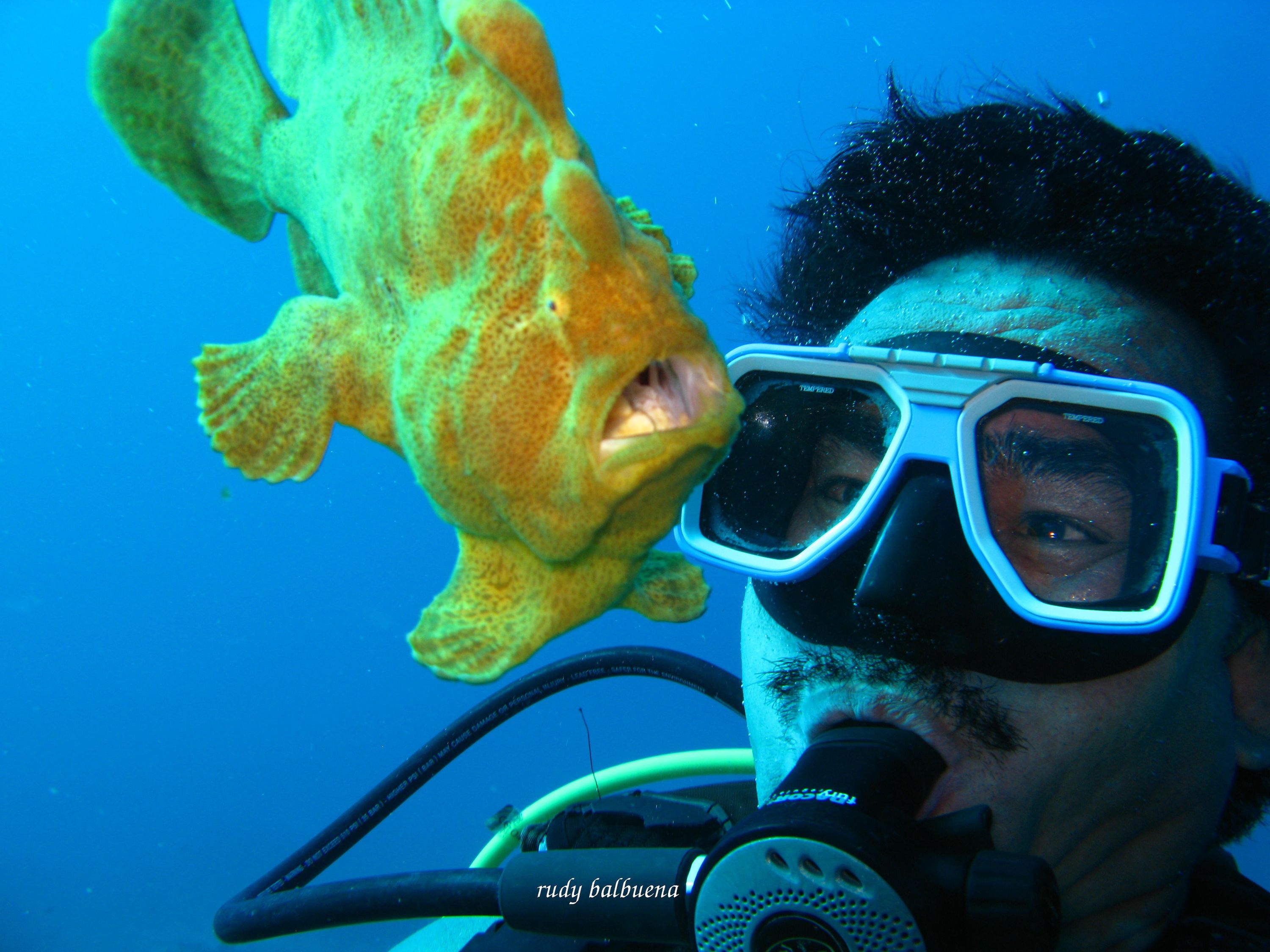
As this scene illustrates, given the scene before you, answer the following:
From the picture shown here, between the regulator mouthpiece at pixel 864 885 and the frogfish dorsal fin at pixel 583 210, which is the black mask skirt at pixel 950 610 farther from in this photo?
the frogfish dorsal fin at pixel 583 210

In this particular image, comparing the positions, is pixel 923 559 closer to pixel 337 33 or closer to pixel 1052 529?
pixel 1052 529

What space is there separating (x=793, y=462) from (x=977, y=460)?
540mm

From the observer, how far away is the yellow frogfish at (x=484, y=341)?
0.84 meters

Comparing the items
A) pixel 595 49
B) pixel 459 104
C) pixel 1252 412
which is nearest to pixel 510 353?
pixel 459 104

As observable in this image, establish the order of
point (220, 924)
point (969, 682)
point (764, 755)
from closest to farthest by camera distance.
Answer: point (969, 682) < point (764, 755) < point (220, 924)

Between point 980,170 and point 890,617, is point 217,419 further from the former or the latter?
point 980,170

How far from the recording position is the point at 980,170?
2.19 m

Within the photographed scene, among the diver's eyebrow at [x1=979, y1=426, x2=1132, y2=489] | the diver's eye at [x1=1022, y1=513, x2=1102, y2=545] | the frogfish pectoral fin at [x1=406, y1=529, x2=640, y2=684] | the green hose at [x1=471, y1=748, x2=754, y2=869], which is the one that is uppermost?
the diver's eyebrow at [x1=979, y1=426, x2=1132, y2=489]

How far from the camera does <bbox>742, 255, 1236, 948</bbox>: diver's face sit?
5.73 ft

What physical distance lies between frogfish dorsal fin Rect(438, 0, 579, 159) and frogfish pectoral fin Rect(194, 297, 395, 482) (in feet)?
1.49

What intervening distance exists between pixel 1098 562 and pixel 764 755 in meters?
1.03

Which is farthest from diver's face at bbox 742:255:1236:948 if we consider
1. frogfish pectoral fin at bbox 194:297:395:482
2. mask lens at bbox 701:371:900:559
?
frogfish pectoral fin at bbox 194:297:395:482

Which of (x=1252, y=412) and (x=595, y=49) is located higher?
(x=595, y=49)

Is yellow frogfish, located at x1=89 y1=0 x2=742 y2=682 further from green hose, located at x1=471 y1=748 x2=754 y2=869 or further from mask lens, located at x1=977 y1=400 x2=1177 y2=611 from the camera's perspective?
green hose, located at x1=471 y1=748 x2=754 y2=869
